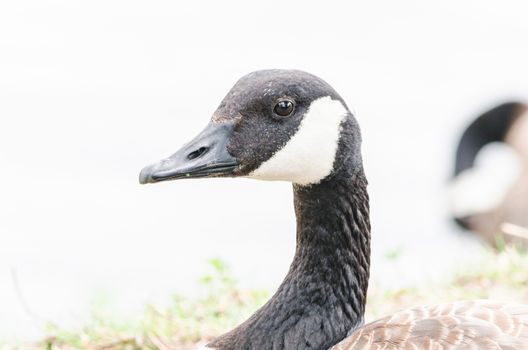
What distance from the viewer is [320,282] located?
3.93 metres

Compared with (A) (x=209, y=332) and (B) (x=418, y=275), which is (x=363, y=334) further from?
(B) (x=418, y=275)

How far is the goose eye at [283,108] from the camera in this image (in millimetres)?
3596

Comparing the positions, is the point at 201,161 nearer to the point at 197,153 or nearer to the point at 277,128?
the point at 197,153

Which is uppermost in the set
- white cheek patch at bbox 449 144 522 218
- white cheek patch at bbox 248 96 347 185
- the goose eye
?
the goose eye

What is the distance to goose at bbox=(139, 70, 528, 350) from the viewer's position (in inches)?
135

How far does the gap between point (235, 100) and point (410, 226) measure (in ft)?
26.7

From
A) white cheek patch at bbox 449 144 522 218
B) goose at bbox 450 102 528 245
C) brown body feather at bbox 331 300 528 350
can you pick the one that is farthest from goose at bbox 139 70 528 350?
white cheek patch at bbox 449 144 522 218

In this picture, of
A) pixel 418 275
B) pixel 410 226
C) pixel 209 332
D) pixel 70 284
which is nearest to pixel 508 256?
pixel 418 275

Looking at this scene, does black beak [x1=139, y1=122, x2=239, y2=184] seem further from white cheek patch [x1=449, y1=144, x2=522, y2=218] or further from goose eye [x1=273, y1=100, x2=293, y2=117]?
white cheek patch [x1=449, y1=144, x2=522, y2=218]

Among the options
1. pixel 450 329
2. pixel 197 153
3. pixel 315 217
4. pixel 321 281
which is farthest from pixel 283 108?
pixel 450 329

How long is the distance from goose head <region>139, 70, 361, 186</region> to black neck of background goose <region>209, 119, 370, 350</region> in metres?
0.23

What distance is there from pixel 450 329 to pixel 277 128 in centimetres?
102

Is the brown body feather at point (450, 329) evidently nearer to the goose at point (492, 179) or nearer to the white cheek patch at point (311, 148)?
the white cheek patch at point (311, 148)

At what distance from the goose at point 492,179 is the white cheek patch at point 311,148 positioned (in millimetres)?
5024
